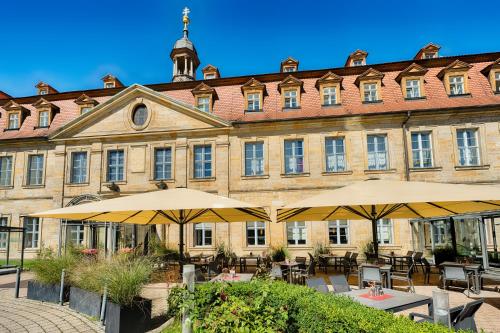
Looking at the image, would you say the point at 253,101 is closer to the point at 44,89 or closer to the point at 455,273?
the point at 455,273

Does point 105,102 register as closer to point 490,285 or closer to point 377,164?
point 377,164

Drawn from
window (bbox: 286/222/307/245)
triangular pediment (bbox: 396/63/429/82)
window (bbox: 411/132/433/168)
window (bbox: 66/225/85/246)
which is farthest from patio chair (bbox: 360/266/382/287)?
window (bbox: 66/225/85/246)

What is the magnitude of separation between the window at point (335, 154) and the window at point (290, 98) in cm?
294

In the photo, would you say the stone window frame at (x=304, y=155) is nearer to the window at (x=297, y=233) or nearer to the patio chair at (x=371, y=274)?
the window at (x=297, y=233)

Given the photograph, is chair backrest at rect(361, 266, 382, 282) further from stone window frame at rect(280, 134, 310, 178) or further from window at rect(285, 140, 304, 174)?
window at rect(285, 140, 304, 174)

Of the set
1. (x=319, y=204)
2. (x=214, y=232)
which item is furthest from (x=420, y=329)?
(x=214, y=232)

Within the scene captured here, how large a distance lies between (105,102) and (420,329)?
2051 cm

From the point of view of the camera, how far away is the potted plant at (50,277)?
8.89 m

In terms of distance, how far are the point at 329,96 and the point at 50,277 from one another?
632 inches

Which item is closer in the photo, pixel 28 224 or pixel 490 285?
pixel 490 285

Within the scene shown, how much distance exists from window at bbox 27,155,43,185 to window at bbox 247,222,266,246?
13.5 m

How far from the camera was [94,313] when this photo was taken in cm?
745

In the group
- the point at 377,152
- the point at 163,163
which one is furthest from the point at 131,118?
the point at 377,152

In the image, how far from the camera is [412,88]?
1895 centimetres
